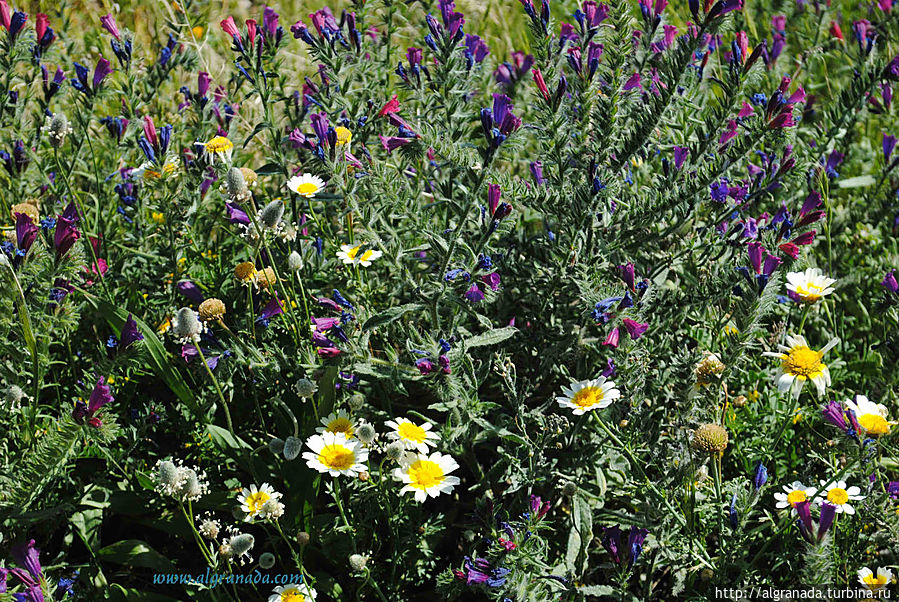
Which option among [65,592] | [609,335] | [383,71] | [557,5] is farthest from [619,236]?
[557,5]

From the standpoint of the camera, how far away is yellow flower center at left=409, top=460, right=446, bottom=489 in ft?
6.56

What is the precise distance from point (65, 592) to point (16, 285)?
849 mm

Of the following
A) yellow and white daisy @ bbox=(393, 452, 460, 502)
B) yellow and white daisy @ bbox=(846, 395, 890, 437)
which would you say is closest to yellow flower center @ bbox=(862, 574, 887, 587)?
yellow and white daisy @ bbox=(846, 395, 890, 437)

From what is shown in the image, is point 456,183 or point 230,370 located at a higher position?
point 456,183

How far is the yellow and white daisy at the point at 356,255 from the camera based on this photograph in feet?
7.73

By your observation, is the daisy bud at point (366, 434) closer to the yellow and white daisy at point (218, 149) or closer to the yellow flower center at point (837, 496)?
the yellow and white daisy at point (218, 149)

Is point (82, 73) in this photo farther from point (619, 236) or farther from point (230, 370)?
point (619, 236)

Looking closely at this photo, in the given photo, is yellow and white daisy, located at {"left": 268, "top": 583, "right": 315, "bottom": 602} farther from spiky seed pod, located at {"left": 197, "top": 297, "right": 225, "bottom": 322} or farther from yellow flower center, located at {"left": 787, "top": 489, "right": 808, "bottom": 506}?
yellow flower center, located at {"left": 787, "top": 489, "right": 808, "bottom": 506}

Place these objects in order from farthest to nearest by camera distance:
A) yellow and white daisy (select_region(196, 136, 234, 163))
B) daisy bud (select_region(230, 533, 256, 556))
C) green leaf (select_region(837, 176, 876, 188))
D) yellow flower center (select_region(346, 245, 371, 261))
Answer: green leaf (select_region(837, 176, 876, 188)), yellow and white daisy (select_region(196, 136, 234, 163)), yellow flower center (select_region(346, 245, 371, 261)), daisy bud (select_region(230, 533, 256, 556))

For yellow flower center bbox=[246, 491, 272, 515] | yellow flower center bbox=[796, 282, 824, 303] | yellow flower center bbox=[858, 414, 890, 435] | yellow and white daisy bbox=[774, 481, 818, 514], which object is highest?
yellow flower center bbox=[796, 282, 824, 303]

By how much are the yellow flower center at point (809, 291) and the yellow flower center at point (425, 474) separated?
1.08 m

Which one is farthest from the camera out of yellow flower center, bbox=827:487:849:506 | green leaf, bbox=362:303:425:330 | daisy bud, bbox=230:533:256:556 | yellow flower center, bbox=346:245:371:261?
yellow flower center, bbox=346:245:371:261

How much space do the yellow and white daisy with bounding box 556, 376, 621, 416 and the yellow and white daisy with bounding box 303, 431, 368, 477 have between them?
55cm

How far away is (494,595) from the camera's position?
1955 mm
